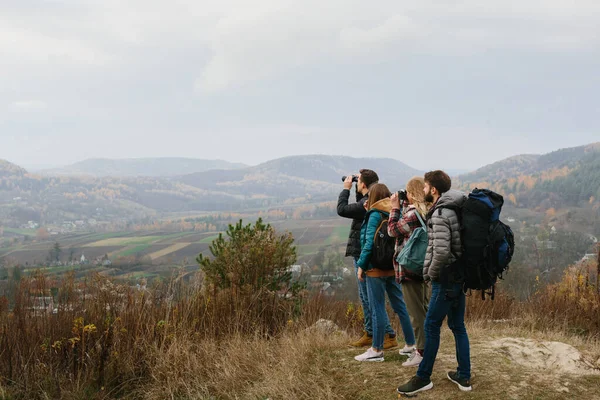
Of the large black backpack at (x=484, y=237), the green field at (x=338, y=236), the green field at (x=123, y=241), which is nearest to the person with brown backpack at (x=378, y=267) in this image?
the large black backpack at (x=484, y=237)

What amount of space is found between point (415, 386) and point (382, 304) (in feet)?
3.19

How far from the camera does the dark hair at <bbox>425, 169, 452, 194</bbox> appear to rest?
145 inches

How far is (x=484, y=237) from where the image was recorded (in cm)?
340

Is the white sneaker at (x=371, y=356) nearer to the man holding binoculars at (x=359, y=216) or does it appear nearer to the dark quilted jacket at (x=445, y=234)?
the man holding binoculars at (x=359, y=216)

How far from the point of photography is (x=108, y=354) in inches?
191

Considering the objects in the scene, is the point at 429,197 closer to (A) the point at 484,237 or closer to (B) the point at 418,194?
(B) the point at 418,194

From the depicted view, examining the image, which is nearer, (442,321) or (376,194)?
(442,321)

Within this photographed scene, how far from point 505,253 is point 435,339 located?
94 cm

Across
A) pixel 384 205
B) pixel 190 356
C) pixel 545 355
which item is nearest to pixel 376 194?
pixel 384 205

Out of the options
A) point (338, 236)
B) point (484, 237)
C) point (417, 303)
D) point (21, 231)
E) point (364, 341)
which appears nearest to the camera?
point (484, 237)

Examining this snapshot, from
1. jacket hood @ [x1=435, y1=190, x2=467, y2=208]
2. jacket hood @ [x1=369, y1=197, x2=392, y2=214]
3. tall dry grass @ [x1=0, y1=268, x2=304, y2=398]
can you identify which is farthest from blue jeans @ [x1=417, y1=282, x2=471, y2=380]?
tall dry grass @ [x1=0, y1=268, x2=304, y2=398]

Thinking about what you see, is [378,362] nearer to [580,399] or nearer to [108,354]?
[580,399]

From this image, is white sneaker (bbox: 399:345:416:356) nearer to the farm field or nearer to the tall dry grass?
the tall dry grass

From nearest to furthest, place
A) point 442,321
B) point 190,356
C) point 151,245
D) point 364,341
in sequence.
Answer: point 442,321
point 190,356
point 364,341
point 151,245
